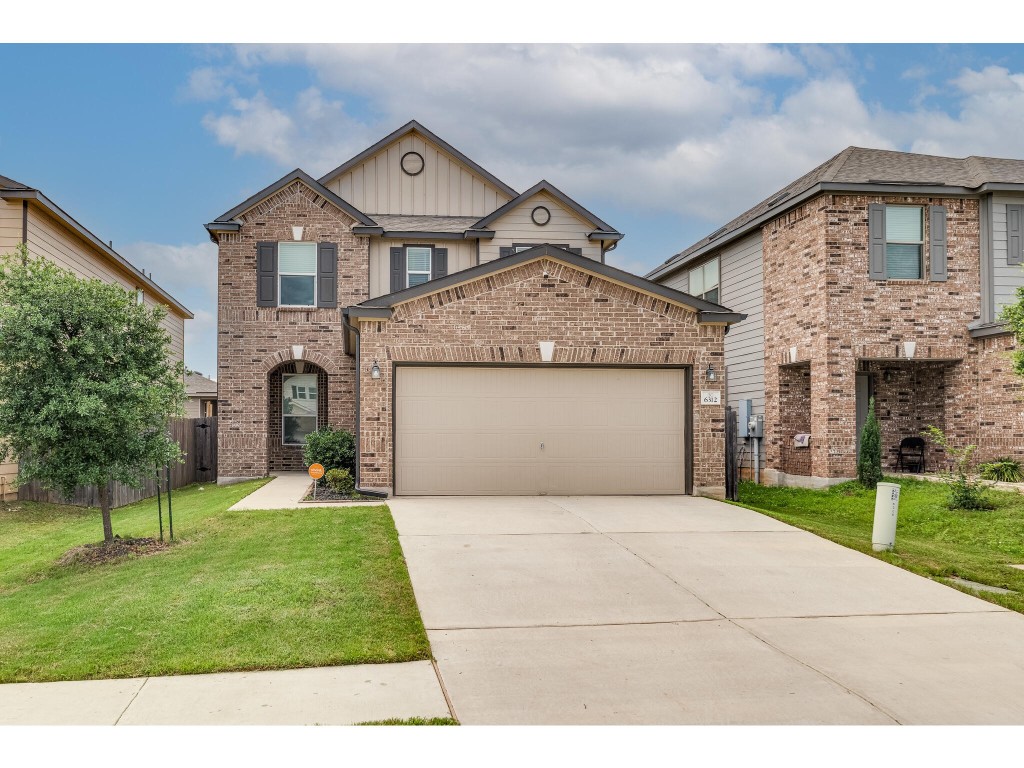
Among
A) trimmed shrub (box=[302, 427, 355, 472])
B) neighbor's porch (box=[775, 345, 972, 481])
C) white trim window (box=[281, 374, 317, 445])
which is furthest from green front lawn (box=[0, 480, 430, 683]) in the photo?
neighbor's porch (box=[775, 345, 972, 481])

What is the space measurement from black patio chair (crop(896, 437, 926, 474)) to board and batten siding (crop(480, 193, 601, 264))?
8.38m

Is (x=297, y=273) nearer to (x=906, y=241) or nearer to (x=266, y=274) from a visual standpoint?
(x=266, y=274)

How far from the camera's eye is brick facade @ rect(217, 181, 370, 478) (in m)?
18.5

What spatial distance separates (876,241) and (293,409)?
13.7m

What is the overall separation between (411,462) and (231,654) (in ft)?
25.5

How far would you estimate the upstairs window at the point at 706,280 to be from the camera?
21.7 m

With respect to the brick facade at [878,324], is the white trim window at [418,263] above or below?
above

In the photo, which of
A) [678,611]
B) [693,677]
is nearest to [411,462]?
[678,611]

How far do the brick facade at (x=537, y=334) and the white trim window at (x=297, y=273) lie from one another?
600 centimetres

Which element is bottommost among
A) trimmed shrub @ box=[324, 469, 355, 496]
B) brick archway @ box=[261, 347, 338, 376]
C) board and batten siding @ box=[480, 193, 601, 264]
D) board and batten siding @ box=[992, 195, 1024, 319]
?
trimmed shrub @ box=[324, 469, 355, 496]

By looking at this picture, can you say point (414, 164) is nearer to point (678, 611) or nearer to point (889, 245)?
point (889, 245)

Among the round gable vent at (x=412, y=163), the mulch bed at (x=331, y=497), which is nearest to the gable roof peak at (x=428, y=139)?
the round gable vent at (x=412, y=163)

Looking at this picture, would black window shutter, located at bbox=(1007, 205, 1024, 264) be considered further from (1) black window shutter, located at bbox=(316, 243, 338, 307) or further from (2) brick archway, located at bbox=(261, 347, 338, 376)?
(2) brick archway, located at bbox=(261, 347, 338, 376)

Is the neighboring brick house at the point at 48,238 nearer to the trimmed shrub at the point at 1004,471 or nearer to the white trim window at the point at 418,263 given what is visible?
the white trim window at the point at 418,263
